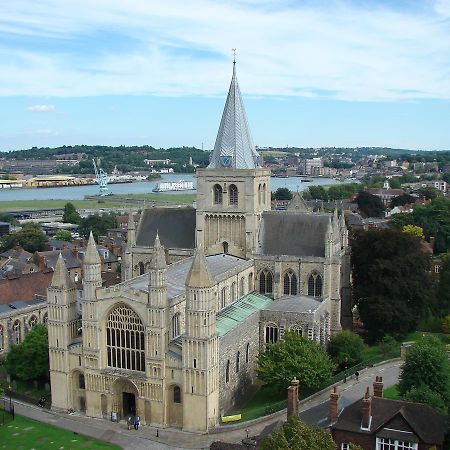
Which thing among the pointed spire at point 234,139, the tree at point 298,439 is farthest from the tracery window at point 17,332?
the tree at point 298,439

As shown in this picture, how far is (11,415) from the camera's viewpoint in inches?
1686

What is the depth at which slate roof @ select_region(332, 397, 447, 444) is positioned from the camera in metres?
30.8

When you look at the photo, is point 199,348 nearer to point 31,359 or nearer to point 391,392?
point 391,392

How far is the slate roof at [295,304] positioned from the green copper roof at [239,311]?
0.94m

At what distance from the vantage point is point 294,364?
42.6 meters

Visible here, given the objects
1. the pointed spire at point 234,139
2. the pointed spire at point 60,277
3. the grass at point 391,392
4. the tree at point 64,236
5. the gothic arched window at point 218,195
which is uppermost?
the pointed spire at point 234,139

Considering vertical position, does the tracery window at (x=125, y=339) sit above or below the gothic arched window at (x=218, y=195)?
below

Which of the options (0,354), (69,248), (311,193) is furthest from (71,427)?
(311,193)

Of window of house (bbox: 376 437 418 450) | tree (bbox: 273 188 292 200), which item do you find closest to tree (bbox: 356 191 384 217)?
tree (bbox: 273 188 292 200)

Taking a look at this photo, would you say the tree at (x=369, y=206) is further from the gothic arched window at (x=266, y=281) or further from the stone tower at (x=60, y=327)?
the stone tower at (x=60, y=327)

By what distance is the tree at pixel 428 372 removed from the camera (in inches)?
1531

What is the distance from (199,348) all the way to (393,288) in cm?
2279

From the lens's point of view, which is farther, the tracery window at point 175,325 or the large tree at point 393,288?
the large tree at point 393,288

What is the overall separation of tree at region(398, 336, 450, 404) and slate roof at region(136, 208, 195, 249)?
23.2m
